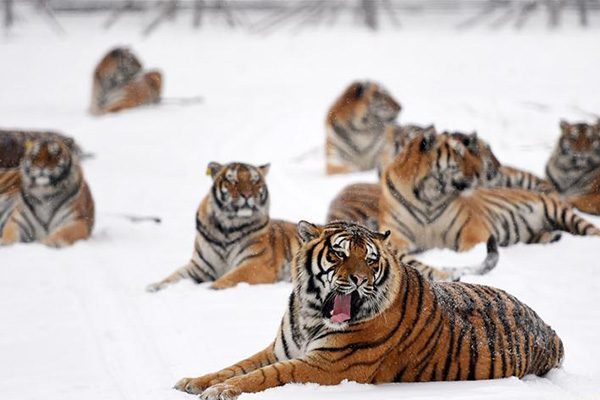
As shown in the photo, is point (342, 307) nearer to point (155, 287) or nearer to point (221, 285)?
point (221, 285)

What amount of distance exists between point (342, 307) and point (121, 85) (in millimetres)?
13650

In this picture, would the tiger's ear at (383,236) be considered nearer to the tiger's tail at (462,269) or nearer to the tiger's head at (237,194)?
the tiger's tail at (462,269)

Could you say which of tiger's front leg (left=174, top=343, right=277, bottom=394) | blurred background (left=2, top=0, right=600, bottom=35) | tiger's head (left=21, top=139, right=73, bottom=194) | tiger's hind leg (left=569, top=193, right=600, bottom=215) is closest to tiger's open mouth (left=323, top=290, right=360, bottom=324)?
tiger's front leg (left=174, top=343, right=277, bottom=394)

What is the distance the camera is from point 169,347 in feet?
16.6

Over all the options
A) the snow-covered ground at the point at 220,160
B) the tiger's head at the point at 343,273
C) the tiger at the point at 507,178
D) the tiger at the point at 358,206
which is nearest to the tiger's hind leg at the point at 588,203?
the tiger at the point at 507,178

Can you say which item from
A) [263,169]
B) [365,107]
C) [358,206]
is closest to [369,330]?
[263,169]

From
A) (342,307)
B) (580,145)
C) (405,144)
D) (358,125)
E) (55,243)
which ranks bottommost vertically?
(358,125)

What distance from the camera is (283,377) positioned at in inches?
158

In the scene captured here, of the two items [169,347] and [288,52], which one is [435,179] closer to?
[169,347]

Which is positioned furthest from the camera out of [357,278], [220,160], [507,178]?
[220,160]

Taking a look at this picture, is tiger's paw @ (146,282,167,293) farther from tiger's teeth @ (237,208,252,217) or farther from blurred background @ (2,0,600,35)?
blurred background @ (2,0,600,35)

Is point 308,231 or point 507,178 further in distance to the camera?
point 507,178

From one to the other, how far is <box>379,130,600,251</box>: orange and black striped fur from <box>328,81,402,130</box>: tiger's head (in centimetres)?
475

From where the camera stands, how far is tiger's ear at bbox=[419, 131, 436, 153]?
23.9ft
